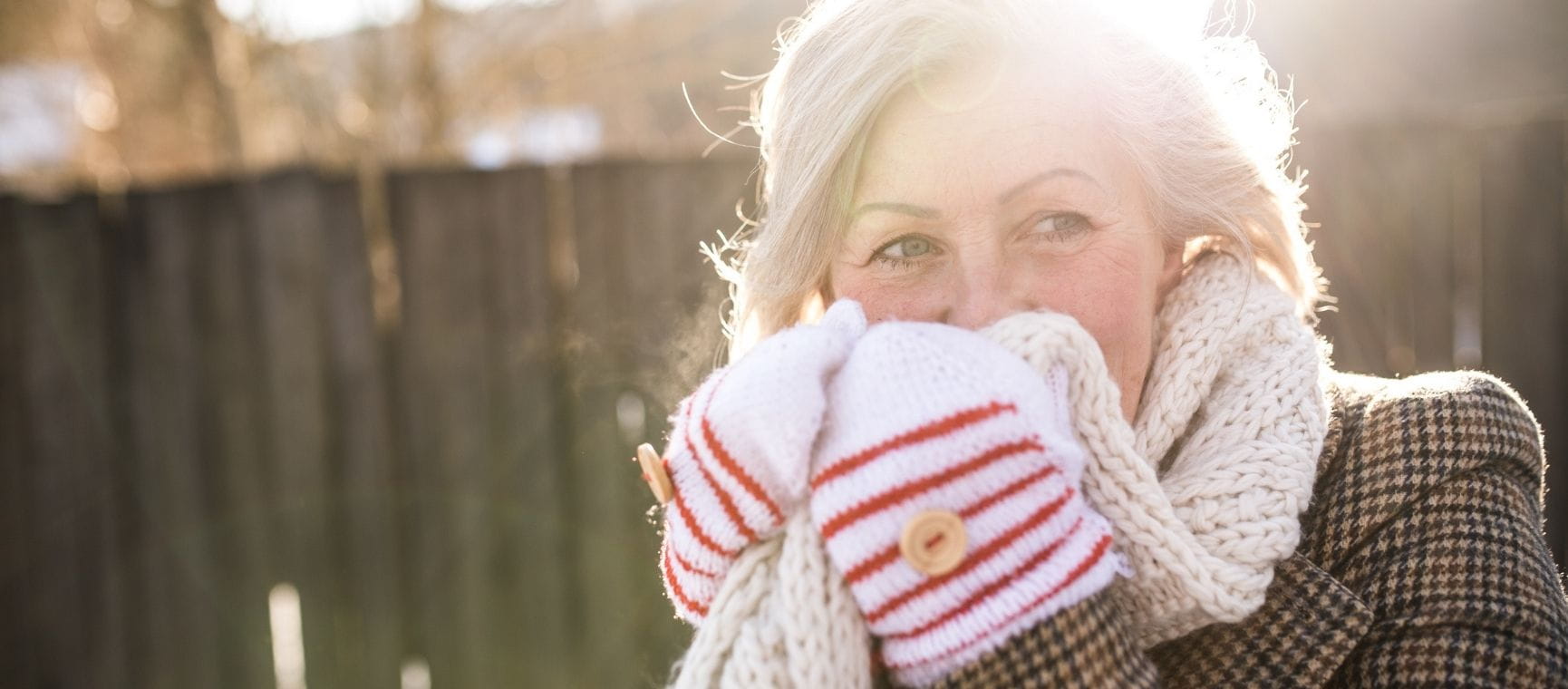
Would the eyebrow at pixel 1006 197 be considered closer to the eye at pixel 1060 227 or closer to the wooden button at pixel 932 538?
the eye at pixel 1060 227

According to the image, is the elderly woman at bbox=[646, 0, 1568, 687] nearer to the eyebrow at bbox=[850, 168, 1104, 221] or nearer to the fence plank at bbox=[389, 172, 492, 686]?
the eyebrow at bbox=[850, 168, 1104, 221]

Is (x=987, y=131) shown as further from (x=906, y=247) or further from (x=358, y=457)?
(x=358, y=457)

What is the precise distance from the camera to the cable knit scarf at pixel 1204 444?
4.19 ft

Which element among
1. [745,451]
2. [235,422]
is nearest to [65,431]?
[235,422]

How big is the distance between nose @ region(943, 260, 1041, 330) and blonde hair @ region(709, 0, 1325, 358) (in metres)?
0.28

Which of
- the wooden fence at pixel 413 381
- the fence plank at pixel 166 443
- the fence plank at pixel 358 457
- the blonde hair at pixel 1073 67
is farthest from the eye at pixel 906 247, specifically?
the fence plank at pixel 166 443

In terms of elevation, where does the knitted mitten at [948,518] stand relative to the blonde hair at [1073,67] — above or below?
below

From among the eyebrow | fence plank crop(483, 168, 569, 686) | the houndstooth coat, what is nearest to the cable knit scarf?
the houndstooth coat

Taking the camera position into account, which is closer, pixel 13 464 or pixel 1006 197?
pixel 1006 197

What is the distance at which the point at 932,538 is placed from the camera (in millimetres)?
1038

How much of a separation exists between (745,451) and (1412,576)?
37.9 inches

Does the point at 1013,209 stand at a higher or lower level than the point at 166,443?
higher

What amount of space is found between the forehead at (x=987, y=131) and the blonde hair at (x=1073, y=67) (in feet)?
0.11

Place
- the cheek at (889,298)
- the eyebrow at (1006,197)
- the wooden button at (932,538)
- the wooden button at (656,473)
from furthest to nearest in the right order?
1. the cheek at (889,298)
2. the eyebrow at (1006,197)
3. the wooden button at (656,473)
4. the wooden button at (932,538)
